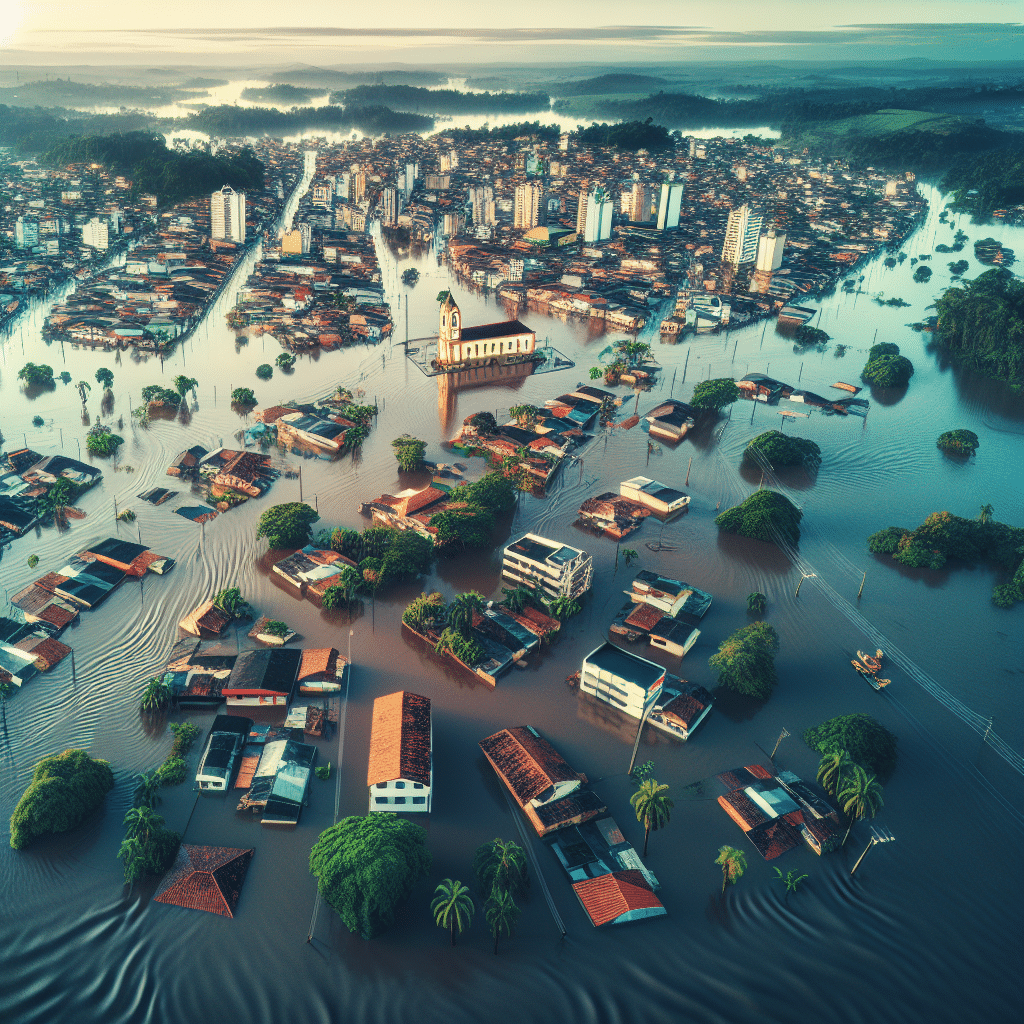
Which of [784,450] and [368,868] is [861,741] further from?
[784,450]

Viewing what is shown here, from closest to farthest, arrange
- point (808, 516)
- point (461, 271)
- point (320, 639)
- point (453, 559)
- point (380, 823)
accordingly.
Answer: point (380, 823)
point (320, 639)
point (453, 559)
point (808, 516)
point (461, 271)

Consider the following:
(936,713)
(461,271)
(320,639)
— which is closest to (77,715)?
(320,639)

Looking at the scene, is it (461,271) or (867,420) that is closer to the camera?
(867,420)

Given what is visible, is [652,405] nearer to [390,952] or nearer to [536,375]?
[536,375]

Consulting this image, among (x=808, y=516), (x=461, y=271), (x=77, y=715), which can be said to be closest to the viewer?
(x=77, y=715)

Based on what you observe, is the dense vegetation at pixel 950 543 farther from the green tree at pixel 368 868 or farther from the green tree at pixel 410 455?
the green tree at pixel 368 868

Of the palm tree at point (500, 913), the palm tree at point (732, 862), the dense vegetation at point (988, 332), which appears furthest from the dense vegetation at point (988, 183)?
the palm tree at point (500, 913)
